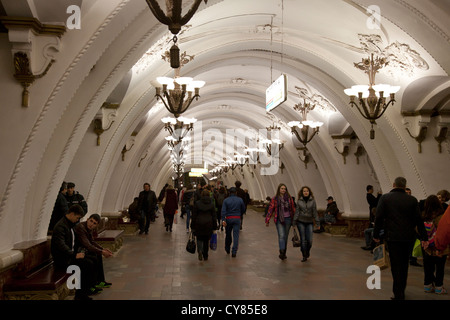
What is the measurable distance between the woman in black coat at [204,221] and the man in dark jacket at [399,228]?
3.28 m

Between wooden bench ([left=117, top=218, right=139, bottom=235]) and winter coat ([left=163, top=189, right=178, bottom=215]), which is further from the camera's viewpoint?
winter coat ([left=163, top=189, right=178, bottom=215])

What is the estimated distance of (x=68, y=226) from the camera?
4473mm

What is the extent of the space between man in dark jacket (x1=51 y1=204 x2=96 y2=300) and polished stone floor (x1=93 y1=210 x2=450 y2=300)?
0.36 m

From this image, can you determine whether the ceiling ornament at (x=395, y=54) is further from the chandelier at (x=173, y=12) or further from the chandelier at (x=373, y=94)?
the chandelier at (x=173, y=12)

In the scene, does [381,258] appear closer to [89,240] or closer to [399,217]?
[399,217]

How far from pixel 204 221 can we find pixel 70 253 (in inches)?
119

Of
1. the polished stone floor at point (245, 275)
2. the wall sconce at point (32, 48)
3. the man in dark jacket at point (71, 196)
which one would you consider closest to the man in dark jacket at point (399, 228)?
the polished stone floor at point (245, 275)

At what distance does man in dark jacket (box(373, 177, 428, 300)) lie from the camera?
434 cm

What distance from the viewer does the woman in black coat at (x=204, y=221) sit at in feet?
23.2

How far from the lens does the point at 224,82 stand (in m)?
14.5

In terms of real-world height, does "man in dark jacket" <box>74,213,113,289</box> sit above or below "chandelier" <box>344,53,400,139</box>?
below

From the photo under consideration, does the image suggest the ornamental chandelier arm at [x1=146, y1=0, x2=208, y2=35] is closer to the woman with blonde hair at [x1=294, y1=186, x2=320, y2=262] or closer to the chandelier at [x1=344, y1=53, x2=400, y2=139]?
the woman with blonde hair at [x1=294, y1=186, x2=320, y2=262]

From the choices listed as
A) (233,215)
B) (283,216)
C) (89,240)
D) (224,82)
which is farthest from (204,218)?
(224,82)

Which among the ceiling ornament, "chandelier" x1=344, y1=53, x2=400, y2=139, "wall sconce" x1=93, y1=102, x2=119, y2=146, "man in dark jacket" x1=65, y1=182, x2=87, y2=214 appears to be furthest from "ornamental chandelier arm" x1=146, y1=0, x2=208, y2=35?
the ceiling ornament
